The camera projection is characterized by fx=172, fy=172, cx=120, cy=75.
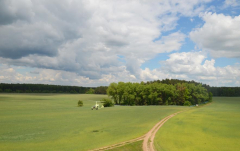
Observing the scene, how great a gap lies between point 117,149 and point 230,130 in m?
20.5

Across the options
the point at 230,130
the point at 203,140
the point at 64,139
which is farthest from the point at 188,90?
the point at 64,139

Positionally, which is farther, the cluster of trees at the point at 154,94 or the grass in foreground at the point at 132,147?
the cluster of trees at the point at 154,94

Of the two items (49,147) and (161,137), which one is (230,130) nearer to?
(161,137)

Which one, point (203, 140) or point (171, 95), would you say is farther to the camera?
point (171, 95)

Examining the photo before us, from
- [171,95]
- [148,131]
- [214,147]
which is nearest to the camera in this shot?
[214,147]

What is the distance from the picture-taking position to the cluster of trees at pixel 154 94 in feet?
369

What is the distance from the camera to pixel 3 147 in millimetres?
19281

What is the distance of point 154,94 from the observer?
110 m

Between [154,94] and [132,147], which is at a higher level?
[154,94]

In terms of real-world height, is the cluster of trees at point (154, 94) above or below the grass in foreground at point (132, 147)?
above

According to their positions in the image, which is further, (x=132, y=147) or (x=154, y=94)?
(x=154, y=94)

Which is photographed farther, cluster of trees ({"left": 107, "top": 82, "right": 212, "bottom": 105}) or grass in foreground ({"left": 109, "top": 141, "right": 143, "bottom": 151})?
cluster of trees ({"left": 107, "top": 82, "right": 212, "bottom": 105})

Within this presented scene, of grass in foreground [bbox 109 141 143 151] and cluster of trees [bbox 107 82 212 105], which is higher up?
cluster of trees [bbox 107 82 212 105]

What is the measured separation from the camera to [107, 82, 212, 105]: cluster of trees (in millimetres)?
112375
